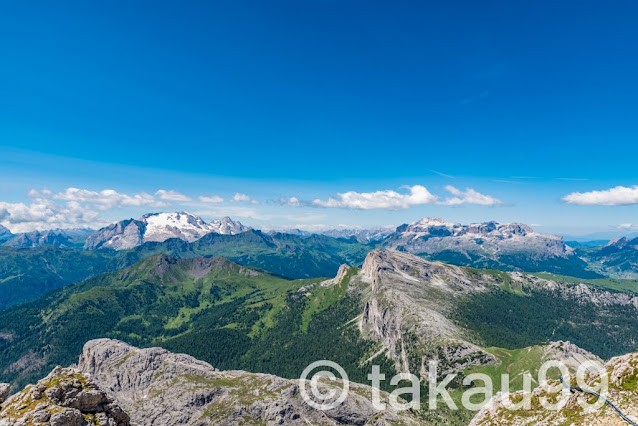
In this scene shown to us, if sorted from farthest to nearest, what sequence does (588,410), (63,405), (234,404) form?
1. (234,404)
2. (63,405)
3. (588,410)

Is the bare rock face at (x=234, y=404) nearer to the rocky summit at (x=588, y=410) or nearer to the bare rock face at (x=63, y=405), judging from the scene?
the rocky summit at (x=588, y=410)

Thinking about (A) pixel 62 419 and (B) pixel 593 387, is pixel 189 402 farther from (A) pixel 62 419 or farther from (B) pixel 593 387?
(B) pixel 593 387

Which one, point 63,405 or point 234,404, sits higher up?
point 63,405

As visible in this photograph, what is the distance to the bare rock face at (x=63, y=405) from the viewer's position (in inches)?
1682

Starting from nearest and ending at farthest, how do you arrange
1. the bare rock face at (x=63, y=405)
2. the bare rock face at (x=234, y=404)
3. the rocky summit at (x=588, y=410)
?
1. the rocky summit at (x=588, y=410)
2. the bare rock face at (x=63, y=405)
3. the bare rock face at (x=234, y=404)

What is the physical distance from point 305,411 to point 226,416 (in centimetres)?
3815

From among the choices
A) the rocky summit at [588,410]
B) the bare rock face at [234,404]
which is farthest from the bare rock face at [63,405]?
the bare rock face at [234,404]

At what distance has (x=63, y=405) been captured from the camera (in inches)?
1875

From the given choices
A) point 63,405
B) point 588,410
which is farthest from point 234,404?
point 588,410

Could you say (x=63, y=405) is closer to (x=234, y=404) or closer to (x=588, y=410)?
(x=588, y=410)

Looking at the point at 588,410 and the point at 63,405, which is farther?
the point at 63,405

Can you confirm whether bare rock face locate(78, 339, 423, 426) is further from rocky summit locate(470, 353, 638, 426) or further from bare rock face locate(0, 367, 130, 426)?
bare rock face locate(0, 367, 130, 426)

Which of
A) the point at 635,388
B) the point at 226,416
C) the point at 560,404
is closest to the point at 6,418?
the point at 560,404

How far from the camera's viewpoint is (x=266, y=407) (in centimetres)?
16300
